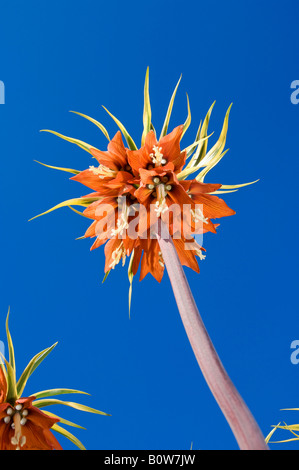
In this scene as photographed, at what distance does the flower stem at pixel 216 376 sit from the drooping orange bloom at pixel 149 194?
654mm

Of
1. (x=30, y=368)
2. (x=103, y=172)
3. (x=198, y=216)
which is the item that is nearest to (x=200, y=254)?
(x=198, y=216)

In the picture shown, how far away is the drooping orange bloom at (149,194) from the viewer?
2.70 m

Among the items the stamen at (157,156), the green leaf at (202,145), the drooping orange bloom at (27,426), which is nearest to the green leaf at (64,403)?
the drooping orange bloom at (27,426)

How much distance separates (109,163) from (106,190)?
0.56 feet

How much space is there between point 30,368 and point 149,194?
4.02 feet

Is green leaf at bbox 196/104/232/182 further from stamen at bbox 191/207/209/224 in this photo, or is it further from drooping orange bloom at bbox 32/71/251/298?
stamen at bbox 191/207/209/224

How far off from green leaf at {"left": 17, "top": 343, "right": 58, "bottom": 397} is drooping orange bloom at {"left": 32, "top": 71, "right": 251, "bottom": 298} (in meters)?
0.67

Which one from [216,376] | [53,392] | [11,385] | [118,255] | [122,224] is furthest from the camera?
[118,255]

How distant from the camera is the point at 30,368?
8.47ft

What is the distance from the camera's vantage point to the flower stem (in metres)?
1.66

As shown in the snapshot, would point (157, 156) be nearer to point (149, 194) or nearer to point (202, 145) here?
point (149, 194)

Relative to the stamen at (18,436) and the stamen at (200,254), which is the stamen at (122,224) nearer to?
the stamen at (200,254)

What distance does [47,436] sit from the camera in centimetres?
244
